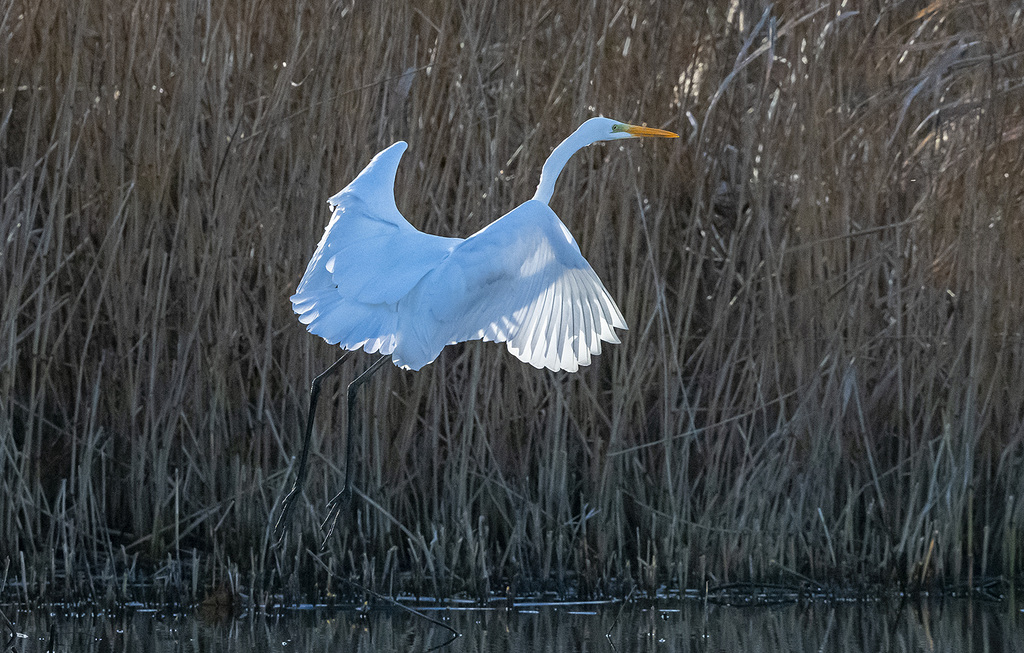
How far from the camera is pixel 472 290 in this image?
3.53m

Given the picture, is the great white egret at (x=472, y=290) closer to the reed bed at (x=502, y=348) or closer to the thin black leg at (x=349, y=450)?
the thin black leg at (x=349, y=450)

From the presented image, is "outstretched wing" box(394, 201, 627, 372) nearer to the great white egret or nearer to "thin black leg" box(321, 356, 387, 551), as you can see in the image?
the great white egret

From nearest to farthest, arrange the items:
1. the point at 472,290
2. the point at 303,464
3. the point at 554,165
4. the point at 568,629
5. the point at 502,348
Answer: the point at 472,290
the point at 554,165
the point at 303,464
the point at 568,629
the point at 502,348

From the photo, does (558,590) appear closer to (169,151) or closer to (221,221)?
(221,221)

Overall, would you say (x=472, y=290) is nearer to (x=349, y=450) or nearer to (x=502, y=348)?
(x=349, y=450)

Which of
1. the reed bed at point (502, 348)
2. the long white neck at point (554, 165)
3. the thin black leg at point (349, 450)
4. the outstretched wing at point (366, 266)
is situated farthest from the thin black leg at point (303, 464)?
the long white neck at point (554, 165)

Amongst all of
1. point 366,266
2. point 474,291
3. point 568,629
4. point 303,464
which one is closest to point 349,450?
point 303,464

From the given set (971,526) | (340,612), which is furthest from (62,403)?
(971,526)

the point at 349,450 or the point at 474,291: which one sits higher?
the point at 474,291

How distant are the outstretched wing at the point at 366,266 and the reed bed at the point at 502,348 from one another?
65cm

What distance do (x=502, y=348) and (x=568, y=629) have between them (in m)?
0.97

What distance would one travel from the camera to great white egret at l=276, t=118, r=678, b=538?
3.50 metres

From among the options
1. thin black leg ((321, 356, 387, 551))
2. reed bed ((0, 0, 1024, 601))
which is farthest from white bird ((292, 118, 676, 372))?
reed bed ((0, 0, 1024, 601))

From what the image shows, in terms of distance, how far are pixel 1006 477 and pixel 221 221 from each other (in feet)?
9.28
